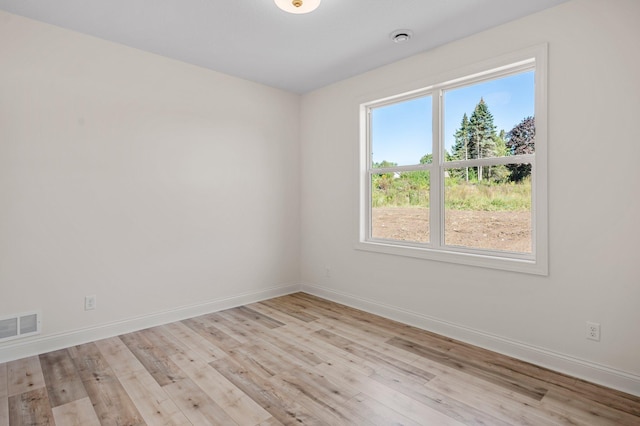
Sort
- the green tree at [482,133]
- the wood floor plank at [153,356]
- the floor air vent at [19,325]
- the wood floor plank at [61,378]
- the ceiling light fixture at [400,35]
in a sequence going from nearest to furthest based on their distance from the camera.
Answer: the wood floor plank at [61,378]
the wood floor plank at [153,356]
the floor air vent at [19,325]
the ceiling light fixture at [400,35]
the green tree at [482,133]

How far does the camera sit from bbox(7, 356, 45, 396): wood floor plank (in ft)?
7.34

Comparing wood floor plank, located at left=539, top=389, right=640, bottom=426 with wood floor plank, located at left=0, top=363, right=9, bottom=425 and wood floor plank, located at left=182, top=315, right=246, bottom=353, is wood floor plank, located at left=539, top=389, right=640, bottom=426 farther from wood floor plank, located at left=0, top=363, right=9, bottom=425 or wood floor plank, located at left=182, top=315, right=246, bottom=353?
wood floor plank, located at left=0, top=363, right=9, bottom=425

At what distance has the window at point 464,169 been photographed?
2.71m

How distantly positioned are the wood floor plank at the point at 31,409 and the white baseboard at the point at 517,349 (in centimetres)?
278

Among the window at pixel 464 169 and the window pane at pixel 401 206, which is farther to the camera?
the window pane at pixel 401 206

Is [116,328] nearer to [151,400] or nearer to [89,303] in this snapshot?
[89,303]

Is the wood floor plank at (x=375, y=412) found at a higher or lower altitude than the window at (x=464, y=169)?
lower

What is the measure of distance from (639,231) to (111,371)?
3.72 meters

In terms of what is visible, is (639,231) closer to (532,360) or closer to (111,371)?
(532,360)

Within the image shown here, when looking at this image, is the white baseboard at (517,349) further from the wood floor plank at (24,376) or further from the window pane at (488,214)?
the wood floor plank at (24,376)

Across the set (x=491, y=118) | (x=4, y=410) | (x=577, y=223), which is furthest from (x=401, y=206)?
(x=4, y=410)

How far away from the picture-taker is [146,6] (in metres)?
2.50

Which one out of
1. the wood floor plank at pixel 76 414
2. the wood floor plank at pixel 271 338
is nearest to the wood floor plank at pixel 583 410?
the wood floor plank at pixel 271 338

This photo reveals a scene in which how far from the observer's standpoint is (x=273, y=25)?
2.76 m
